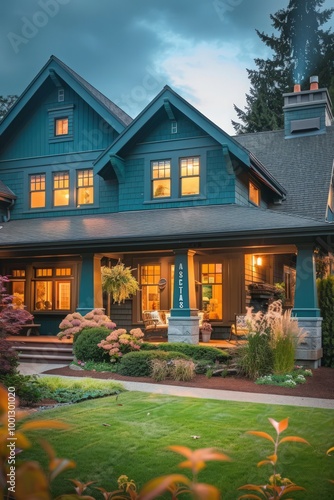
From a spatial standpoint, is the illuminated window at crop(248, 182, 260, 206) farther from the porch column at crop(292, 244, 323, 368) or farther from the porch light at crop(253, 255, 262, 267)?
the porch column at crop(292, 244, 323, 368)

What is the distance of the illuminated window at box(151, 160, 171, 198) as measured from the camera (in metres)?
16.2

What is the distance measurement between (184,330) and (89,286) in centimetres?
304

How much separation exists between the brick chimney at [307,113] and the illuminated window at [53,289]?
35.1 feet

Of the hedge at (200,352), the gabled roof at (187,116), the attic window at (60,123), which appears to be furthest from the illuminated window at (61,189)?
the hedge at (200,352)

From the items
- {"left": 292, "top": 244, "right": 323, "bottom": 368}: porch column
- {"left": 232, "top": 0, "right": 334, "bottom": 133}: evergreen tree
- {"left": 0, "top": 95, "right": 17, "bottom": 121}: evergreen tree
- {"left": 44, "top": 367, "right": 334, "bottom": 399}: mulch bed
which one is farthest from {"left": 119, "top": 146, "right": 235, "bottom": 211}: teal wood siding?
{"left": 0, "top": 95, "right": 17, "bottom": 121}: evergreen tree

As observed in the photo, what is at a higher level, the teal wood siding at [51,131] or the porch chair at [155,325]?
the teal wood siding at [51,131]

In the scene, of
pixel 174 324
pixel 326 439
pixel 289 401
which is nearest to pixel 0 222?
pixel 174 324

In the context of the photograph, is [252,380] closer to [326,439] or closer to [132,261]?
[326,439]

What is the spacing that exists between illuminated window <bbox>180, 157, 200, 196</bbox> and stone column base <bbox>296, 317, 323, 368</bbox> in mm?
5565

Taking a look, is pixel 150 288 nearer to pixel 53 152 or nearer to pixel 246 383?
pixel 53 152

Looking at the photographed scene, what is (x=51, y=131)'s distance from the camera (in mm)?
18297

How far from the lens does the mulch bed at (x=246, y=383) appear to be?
9055 millimetres

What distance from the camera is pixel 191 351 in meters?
11.7

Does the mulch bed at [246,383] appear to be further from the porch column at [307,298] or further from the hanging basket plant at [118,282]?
the hanging basket plant at [118,282]
